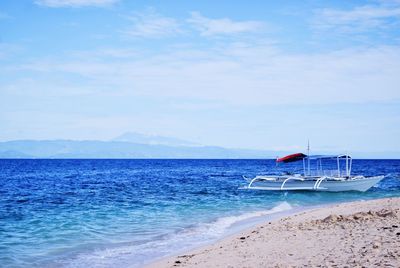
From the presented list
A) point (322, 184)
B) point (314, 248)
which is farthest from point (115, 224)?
point (322, 184)

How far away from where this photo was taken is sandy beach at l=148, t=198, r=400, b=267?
10102 millimetres

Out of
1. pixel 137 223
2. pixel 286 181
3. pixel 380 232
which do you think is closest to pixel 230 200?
pixel 286 181

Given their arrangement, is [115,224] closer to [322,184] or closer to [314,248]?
[314,248]

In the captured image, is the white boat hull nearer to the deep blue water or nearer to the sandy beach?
the deep blue water

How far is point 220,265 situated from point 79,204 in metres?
21.9

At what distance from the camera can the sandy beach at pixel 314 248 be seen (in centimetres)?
1010

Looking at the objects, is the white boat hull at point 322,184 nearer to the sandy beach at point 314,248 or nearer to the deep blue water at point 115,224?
the deep blue water at point 115,224

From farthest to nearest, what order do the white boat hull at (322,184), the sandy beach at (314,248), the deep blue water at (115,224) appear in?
the white boat hull at (322,184)
the deep blue water at (115,224)
the sandy beach at (314,248)

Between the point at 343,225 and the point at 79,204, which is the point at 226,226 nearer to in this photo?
the point at 343,225

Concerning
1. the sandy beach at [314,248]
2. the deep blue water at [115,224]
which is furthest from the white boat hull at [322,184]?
the sandy beach at [314,248]

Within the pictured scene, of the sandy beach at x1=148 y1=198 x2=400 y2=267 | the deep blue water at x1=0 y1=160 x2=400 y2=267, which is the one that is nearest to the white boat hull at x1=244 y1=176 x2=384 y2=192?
the deep blue water at x1=0 y1=160 x2=400 y2=267

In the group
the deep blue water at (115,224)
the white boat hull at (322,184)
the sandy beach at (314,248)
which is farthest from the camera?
the white boat hull at (322,184)

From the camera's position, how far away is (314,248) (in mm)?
11758

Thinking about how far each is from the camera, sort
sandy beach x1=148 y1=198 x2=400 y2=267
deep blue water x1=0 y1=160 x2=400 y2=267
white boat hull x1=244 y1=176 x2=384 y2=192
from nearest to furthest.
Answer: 1. sandy beach x1=148 y1=198 x2=400 y2=267
2. deep blue water x1=0 y1=160 x2=400 y2=267
3. white boat hull x1=244 y1=176 x2=384 y2=192
